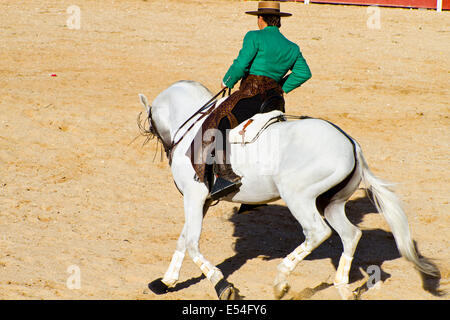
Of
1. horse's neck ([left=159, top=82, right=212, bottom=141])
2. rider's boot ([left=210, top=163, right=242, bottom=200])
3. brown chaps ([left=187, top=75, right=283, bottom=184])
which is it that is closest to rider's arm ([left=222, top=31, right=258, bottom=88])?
brown chaps ([left=187, top=75, right=283, bottom=184])

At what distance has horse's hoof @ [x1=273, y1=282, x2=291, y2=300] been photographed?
6069mm

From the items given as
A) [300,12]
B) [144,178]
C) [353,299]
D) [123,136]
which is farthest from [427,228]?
[300,12]

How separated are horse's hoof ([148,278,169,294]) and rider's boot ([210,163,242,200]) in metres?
1.06

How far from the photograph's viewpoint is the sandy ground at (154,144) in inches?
285

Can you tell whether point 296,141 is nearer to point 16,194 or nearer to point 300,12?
point 16,194

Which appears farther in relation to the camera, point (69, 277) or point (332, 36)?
point (332, 36)

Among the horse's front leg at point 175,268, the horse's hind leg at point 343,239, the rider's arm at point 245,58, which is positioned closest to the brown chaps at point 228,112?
the rider's arm at point 245,58

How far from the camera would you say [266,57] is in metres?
6.26

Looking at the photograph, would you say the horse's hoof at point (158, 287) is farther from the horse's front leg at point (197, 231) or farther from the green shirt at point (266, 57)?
the green shirt at point (266, 57)

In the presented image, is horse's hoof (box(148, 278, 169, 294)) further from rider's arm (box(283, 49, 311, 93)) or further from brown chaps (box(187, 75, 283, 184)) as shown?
rider's arm (box(283, 49, 311, 93))

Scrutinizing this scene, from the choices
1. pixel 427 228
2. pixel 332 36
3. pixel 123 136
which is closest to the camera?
pixel 427 228

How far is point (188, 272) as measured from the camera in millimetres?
7254

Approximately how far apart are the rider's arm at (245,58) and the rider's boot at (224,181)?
817 mm
